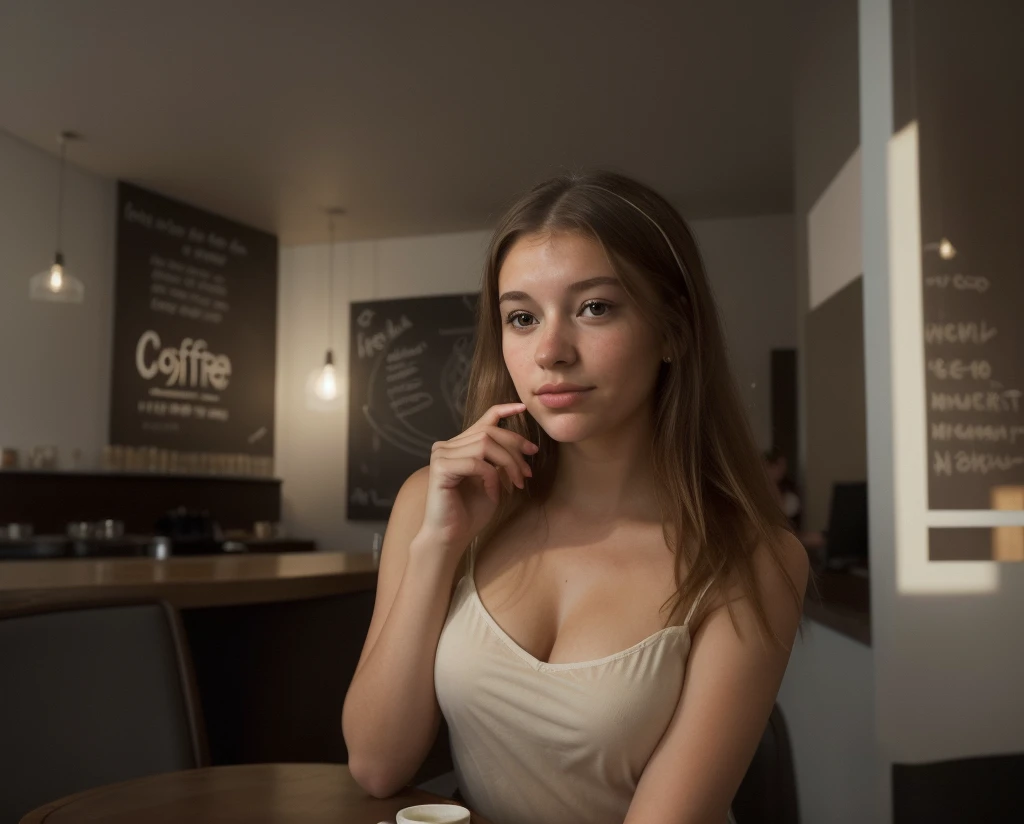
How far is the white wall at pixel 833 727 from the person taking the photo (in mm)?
2123

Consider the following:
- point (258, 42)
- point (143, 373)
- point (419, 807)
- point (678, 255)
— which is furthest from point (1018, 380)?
point (143, 373)

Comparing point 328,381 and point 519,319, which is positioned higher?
point 328,381

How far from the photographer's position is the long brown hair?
1.24m

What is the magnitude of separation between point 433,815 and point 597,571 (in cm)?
43

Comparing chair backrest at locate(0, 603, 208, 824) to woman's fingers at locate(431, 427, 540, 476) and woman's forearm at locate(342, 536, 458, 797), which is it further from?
woman's fingers at locate(431, 427, 540, 476)

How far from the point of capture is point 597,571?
130 cm

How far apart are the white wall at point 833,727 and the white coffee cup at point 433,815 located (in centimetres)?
114

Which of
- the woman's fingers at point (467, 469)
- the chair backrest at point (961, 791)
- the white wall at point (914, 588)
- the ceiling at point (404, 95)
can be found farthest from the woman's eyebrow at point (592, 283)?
the ceiling at point (404, 95)

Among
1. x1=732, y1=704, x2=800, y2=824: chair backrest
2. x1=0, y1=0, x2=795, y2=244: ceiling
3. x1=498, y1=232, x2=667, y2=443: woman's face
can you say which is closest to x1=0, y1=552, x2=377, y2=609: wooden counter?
x1=498, y1=232, x2=667, y2=443: woman's face

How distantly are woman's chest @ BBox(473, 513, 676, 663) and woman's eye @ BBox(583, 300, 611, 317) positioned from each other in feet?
1.02

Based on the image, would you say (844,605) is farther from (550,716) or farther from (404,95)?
(404,95)

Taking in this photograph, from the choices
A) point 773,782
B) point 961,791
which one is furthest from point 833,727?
point 773,782

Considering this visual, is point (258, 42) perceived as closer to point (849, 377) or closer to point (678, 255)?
point (849, 377)

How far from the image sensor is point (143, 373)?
5.99 metres
